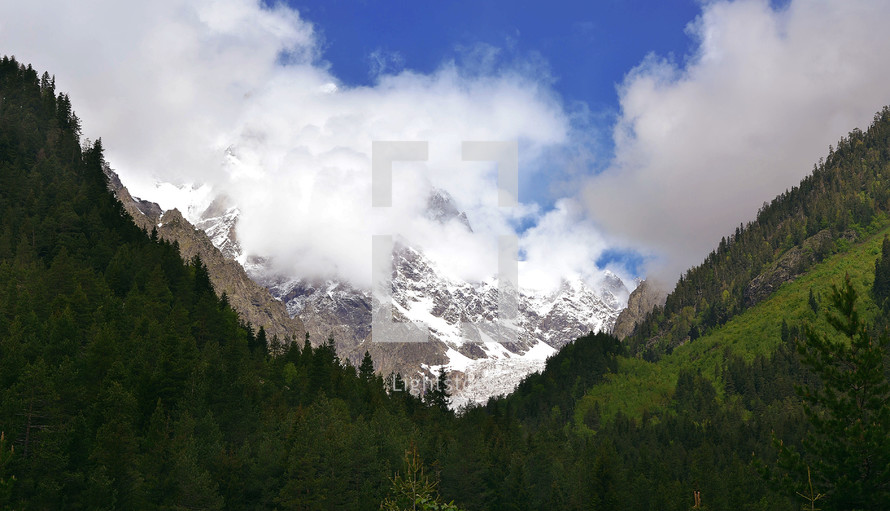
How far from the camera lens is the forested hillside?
53616 millimetres

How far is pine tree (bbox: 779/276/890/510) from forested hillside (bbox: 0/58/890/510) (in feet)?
0.42

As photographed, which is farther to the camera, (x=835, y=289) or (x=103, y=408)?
(x=103, y=408)

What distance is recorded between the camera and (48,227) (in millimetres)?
130625

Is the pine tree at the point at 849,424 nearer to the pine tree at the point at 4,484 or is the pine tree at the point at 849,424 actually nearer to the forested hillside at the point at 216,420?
the forested hillside at the point at 216,420

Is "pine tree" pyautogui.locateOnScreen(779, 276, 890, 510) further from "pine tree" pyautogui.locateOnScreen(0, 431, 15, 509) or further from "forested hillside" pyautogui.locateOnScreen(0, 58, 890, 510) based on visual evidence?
"pine tree" pyautogui.locateOnScreen(0, 431, 15, 509)

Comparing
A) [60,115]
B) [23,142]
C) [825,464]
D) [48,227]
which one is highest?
[60,115]

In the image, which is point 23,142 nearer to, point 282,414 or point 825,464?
point 282,414

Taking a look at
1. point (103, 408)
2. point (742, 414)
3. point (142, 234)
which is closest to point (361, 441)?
point (103, 408)

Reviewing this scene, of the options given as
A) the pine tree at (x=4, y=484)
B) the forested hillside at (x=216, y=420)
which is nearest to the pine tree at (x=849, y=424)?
the forested hillside at (x=216, y=420)

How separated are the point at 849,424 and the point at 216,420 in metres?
67.3

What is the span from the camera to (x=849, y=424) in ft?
147

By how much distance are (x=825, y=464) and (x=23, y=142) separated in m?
164

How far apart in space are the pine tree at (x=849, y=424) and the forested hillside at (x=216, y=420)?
0.42 ft

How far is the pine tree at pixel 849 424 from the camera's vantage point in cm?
4278
